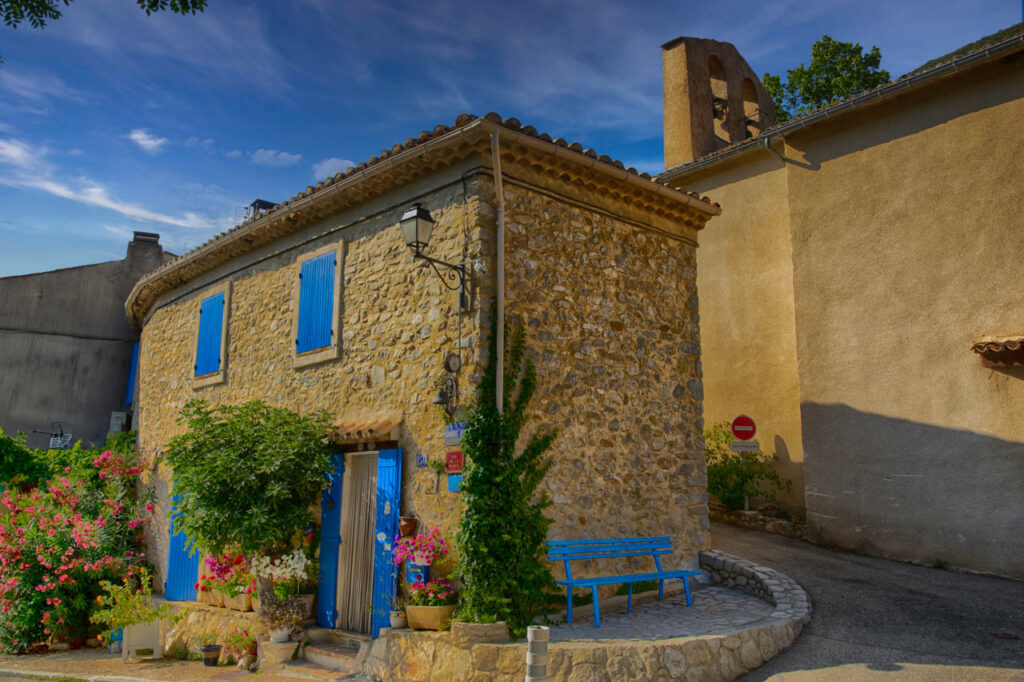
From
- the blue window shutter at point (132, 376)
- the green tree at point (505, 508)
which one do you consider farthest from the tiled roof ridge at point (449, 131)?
the blue window shutter at point (132, 376)

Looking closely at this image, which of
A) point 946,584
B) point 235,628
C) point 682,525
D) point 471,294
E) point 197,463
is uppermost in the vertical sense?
point 471,294

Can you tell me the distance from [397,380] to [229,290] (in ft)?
15.0

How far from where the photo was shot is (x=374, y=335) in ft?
27.2

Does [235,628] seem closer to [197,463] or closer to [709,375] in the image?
[197,463]

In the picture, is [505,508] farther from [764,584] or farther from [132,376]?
[132,376]

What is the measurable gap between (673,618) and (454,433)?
279 cm

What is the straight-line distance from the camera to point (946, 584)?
8.58 metres

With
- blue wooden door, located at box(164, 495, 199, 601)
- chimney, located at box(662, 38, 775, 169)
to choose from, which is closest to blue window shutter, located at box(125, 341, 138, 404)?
blue wooden door, located at box(164, 495, 199, 601)

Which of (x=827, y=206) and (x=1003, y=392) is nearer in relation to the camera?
(x=1003, y=392)

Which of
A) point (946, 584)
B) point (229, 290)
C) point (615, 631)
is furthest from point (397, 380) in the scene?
point (946, 584)

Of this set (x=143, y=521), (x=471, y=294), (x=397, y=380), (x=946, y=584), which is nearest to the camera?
(x=471, y=294)

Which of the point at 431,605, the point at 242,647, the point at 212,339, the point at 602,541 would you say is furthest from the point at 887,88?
the point at 242,647

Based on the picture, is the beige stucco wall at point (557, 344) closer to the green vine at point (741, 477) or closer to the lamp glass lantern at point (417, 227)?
the lamp glass lantern at point (417, 227)

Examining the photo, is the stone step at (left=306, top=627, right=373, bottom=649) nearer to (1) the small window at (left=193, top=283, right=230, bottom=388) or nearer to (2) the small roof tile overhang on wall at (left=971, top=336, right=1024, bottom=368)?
(1) the small window at (left=193, top=283, right=230, bottom=388)
